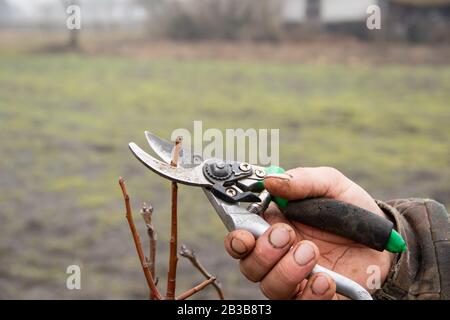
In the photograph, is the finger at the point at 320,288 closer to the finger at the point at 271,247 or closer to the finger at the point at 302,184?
the finger at the point at 271,247

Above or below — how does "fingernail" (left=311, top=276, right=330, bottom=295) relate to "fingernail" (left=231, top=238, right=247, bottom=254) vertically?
below

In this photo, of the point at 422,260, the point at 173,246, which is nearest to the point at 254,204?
the point at 173,246

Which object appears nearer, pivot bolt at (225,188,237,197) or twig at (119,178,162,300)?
twig at (119,178,162,300)

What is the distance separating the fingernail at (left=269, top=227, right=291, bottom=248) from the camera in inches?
64.5

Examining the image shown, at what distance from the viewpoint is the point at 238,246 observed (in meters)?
1.66

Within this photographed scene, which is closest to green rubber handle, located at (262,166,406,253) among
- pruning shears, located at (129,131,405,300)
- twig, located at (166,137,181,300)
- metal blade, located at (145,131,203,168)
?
pruning shears, located at (129,131,405,300)

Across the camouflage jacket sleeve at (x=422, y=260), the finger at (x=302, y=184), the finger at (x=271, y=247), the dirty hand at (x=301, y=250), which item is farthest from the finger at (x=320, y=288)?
→ the camouflage jacket sleeve at (x=422, y=260)

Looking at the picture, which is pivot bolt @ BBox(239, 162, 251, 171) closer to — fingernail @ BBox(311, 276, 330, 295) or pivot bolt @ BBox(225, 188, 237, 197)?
pivot bolt @ BBox(225, 188, 237, 197)

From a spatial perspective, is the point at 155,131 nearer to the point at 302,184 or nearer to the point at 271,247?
the point at 302,184

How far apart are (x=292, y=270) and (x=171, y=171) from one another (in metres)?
0.46

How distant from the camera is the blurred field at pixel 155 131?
4473mm

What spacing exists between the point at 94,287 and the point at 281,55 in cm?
1488

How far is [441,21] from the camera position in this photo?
65.4 feet
